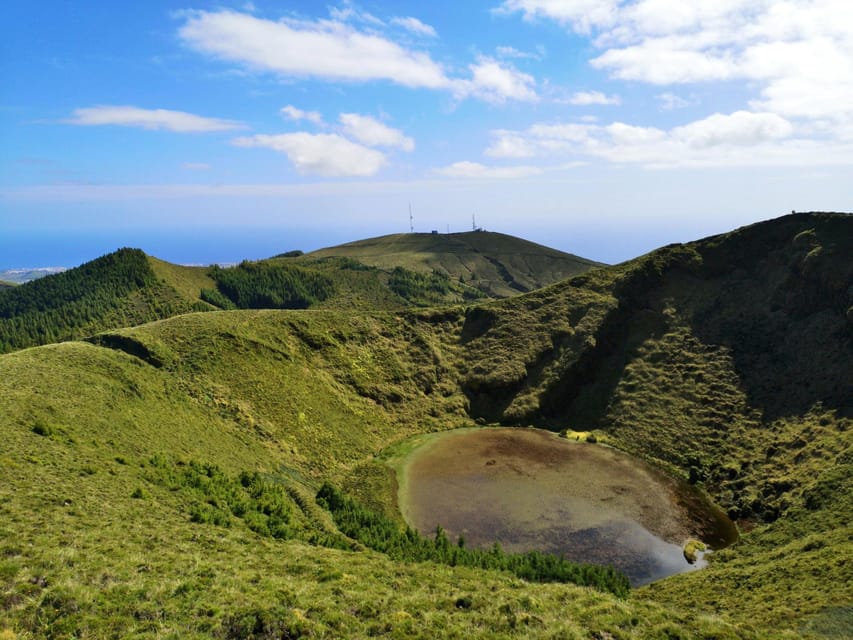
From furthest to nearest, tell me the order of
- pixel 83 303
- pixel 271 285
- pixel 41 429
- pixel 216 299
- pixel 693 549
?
pixel 271 285 → pixel 216 299 → pixel 83 303 → pixel 693 549 → pixel 41 429

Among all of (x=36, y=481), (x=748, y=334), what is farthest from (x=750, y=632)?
(x=748, y=334)

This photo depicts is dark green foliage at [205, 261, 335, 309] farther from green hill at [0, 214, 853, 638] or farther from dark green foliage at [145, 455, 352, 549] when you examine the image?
dark green foliage at [145, 455, 352, 549]

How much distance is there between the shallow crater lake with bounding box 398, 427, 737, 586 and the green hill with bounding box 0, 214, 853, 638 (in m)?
3.09

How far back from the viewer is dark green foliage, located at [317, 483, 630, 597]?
108ft

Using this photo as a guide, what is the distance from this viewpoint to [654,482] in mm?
52406

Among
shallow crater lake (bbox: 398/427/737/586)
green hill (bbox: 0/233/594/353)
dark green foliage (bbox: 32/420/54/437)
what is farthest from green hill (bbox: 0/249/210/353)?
shallow crater lake (bbox: 398/427/737/586)

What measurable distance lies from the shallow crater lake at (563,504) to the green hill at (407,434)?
3.09 m

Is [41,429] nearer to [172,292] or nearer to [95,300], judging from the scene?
[95,300]

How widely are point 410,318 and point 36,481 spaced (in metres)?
60.3

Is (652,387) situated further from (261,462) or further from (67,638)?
(67,638)

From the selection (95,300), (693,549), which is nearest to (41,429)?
(693,549)

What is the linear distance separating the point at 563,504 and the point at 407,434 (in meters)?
23.4

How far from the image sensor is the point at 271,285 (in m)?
146

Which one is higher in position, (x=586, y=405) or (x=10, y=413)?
(x=10, y=413)
